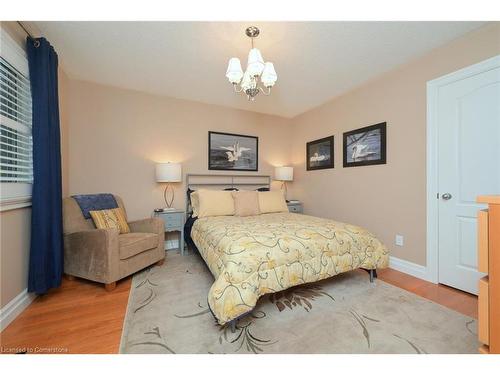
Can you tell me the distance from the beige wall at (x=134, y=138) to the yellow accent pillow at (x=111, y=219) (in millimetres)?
589

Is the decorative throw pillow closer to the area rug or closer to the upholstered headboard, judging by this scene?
the upholstered headboard

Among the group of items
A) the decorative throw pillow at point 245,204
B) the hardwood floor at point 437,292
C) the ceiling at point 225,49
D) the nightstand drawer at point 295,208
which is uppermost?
the ceiling at point 225,49

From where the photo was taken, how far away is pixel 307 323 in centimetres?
151

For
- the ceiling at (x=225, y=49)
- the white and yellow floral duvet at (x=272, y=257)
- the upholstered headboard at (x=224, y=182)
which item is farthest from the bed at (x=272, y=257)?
the ceiling at (x=225, y=49)

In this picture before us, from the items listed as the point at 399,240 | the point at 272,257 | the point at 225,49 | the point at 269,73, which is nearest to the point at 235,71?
the point at 269,73

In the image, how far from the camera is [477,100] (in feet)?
6.13

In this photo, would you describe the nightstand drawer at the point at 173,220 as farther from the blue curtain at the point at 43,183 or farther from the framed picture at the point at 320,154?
the framed picture at the point at 320,154

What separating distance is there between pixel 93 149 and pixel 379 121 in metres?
3.92

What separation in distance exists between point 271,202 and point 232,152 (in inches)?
49.3

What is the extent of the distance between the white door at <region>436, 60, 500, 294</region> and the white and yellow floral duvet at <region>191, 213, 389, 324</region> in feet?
2.21

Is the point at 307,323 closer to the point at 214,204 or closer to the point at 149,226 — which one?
the point at 214,204

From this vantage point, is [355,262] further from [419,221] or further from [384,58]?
[384,58]

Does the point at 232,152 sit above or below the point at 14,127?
above

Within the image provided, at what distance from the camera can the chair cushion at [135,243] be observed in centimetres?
211
